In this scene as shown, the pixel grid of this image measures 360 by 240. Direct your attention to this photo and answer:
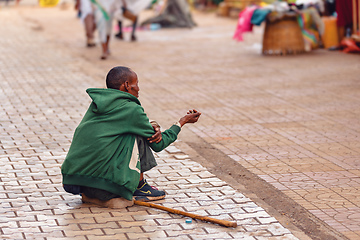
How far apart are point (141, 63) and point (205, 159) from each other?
6.48 metres

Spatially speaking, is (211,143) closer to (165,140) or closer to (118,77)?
(165,140)

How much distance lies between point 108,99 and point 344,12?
982 cm

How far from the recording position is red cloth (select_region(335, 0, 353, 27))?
13031 mm

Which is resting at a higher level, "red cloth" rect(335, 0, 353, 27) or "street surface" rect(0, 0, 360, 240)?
"red cloth" rect(335, 0, 353, 27)

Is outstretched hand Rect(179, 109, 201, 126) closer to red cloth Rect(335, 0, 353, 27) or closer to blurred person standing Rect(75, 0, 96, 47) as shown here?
red cloth Rect(335, 0, 353, 27)

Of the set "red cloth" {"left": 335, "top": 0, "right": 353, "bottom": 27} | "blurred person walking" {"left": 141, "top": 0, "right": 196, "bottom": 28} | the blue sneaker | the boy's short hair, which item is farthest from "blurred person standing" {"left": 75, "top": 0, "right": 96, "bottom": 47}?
the blue sneaker

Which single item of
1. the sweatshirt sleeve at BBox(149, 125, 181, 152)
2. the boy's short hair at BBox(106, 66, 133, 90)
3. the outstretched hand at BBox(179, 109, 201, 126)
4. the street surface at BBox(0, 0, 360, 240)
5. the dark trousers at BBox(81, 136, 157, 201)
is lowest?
the street surface at BBox(0, 0, 360, 240)

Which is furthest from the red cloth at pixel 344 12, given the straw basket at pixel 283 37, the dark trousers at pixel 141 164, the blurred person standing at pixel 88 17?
the dark trousers at pixel 141 164

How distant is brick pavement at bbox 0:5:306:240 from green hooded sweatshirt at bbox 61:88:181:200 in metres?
0.23

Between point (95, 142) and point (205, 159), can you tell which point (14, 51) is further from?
point (95, 142)

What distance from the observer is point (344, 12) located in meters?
13.1

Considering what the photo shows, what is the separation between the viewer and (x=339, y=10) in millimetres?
13070

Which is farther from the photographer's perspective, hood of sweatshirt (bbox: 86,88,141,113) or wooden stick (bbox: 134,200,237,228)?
hood of sweatshirt (bbox: 86,88,141,113)

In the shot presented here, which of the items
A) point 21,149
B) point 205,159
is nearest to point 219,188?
point 205,159
